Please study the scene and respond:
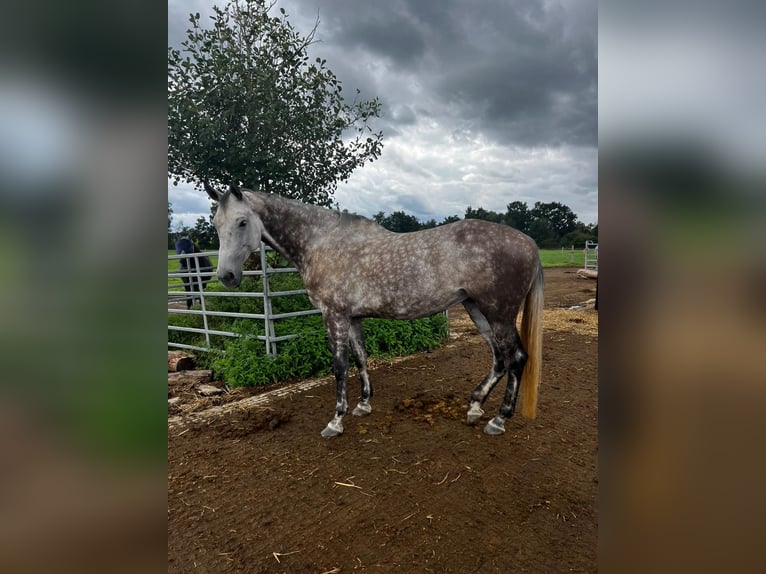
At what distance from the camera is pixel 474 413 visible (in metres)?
3.20

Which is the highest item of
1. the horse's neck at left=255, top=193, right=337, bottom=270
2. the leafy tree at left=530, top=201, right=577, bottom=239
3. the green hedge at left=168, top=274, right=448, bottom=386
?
the leafy tree at left=530, top=201, right=577, bottom=239

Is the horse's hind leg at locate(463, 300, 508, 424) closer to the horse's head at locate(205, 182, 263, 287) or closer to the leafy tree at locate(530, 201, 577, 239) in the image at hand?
the horse's head at locate(205, 182, 263, 287)

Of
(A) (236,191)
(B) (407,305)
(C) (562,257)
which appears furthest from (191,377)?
(C) (562,257)

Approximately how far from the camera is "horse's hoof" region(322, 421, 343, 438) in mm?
3023

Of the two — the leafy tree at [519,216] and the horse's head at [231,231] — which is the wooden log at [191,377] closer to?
the horse's head at [231,231]

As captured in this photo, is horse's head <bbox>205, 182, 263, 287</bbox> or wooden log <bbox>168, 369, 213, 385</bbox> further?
wooden log <bbox>168, 369, 213, 385</bbox>

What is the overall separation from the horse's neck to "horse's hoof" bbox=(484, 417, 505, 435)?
2.05m

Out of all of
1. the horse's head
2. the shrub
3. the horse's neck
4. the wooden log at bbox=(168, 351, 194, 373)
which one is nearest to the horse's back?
the horse's neck

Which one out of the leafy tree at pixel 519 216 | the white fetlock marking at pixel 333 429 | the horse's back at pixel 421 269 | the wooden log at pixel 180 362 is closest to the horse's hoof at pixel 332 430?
the white fetlock marking at pixel 333 429

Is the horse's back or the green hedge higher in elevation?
the horse's back

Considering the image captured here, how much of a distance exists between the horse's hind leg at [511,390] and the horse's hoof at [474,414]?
141 mm

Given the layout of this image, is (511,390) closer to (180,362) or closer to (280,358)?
(280,358)
